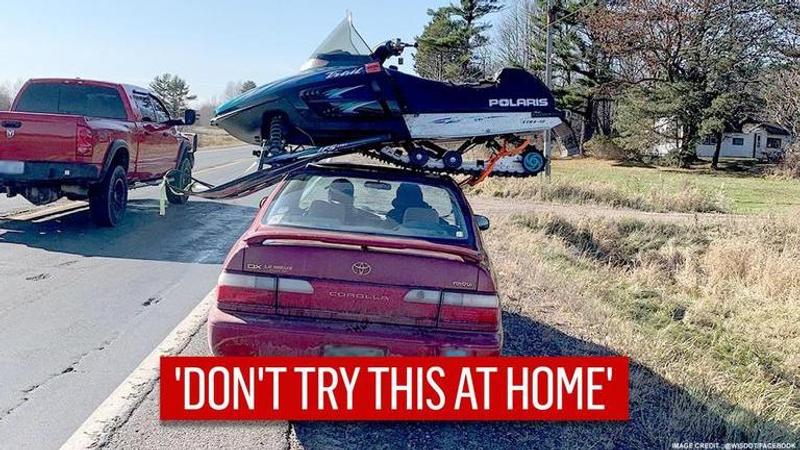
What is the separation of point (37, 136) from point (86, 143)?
596mm

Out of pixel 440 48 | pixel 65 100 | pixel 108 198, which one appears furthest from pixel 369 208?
pixel 440 48

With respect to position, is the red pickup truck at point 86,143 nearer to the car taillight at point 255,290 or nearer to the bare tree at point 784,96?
the car taillight at point 255,290

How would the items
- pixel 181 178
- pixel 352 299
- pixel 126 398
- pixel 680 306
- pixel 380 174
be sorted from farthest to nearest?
1. pixel 181 178
2. pixel 680 306
3. pixel 380 174
4. pixel 126 398
5. pixel 352 299

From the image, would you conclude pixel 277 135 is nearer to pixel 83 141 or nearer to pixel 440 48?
pixel 83 141

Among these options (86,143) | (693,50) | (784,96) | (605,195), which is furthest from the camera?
(693,50)

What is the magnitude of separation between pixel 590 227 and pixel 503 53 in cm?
4839

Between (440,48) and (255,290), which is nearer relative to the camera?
(255,290)

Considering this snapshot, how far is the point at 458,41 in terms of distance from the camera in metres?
50.7

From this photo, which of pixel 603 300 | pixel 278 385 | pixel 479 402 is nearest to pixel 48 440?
pixel 278 385

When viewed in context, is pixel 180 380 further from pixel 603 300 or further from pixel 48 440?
pixel 603 300

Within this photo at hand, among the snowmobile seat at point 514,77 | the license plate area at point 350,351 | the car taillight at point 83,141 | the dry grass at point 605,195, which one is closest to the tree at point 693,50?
the dry grass at point 605,195

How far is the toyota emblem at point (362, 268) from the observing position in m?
3.62

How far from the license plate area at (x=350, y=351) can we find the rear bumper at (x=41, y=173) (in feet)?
22.8

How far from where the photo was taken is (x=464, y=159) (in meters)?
5.47
